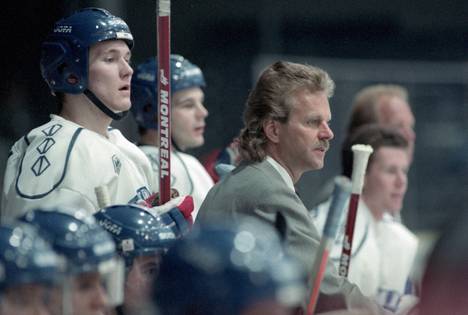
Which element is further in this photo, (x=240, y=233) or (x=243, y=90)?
(x=243, y=90)

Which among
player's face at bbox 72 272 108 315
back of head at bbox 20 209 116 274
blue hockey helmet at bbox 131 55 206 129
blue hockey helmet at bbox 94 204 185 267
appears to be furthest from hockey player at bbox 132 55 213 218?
player's face at bbox 72 272 108 315

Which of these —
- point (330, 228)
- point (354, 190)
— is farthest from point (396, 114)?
point (330, 228)

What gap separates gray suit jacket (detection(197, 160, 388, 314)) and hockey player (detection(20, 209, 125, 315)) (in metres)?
0.97

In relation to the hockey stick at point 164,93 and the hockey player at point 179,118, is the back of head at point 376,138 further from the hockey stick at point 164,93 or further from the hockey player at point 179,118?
the hockey stick at point 164,93

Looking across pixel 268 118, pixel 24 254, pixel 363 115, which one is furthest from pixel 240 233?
pixel 363 115

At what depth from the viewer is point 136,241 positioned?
411 cm

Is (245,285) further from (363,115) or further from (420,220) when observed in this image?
(420,220)

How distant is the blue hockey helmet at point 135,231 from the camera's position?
4.11m

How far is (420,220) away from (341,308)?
16.2 ft

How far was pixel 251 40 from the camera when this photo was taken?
866cm

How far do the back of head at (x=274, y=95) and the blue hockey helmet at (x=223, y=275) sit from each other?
1.58 meters

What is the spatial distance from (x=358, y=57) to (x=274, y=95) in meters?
4.46

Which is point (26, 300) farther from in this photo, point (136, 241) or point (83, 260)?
point (136, 241)

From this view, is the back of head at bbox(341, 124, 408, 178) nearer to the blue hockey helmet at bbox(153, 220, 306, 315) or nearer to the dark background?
the dark background
